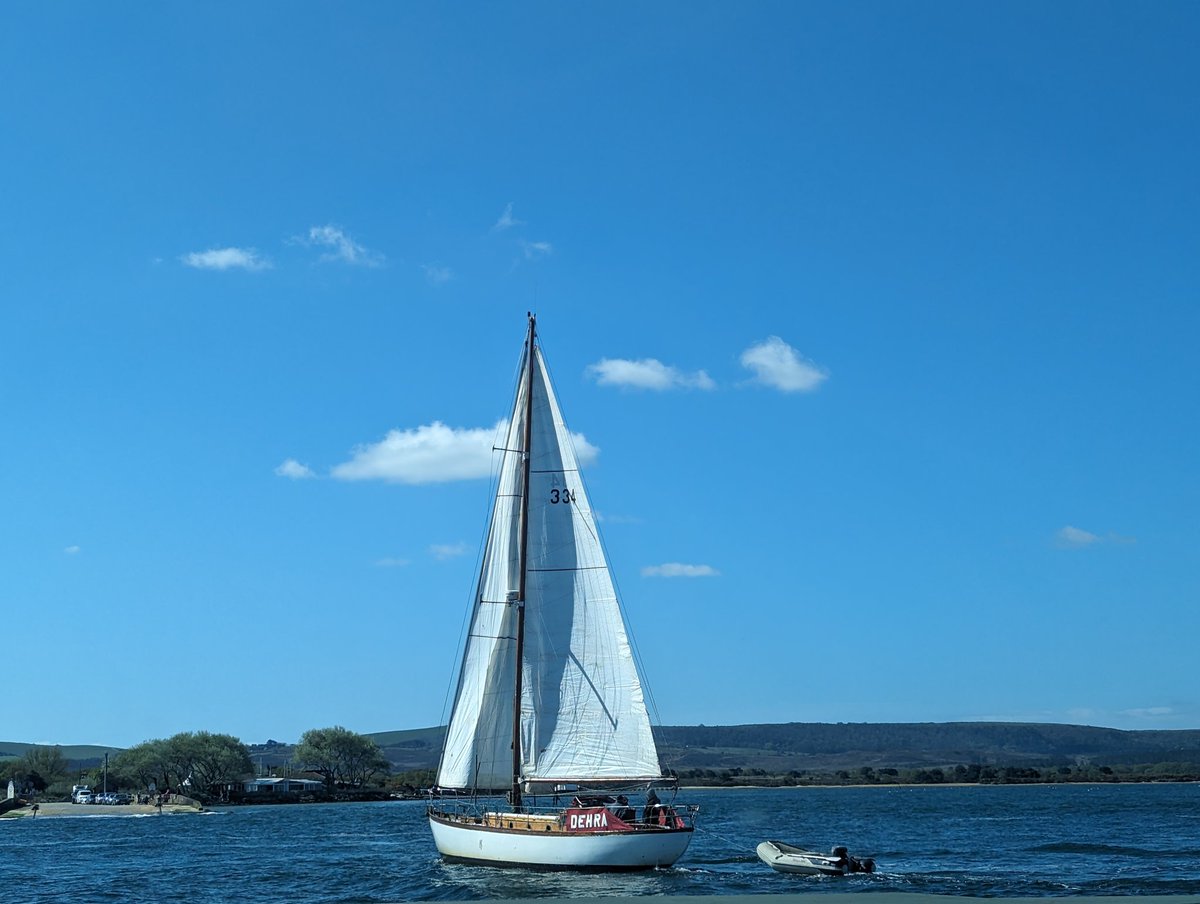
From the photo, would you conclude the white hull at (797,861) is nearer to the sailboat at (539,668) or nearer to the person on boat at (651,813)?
the sailboat at (539,668)

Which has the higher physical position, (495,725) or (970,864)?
(495,725)

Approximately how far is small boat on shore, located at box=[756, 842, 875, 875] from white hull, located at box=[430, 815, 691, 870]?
7331 millimetres

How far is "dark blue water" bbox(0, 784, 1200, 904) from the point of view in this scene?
41625 millimetres

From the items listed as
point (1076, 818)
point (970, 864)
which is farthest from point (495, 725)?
point (1076, 818)

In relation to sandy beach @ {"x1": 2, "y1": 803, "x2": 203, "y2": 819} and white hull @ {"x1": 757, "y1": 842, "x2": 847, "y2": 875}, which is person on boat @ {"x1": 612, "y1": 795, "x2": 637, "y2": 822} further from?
sandy beach @ {"x1": 2, "y1": 803, "x2": 203, "y2": 819}

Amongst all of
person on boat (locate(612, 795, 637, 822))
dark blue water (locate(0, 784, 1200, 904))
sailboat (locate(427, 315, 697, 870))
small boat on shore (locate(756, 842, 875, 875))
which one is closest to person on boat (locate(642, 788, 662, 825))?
person on boat (locate(612, 795, 637, 822))

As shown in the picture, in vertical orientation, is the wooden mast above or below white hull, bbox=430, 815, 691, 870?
above

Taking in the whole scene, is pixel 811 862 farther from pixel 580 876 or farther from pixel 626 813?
pixel 580 876

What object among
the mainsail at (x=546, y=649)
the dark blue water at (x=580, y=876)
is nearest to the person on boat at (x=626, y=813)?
the dark blue water at (x=580, y=876)

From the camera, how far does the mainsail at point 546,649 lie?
4716 centimetres

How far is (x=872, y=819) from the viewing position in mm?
102062

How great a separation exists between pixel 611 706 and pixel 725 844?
2352 cm

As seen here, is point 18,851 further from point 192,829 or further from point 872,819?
point 872,819

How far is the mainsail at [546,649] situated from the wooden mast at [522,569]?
11 cm
